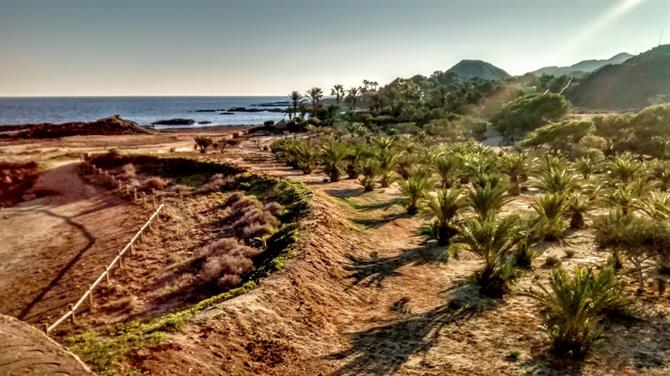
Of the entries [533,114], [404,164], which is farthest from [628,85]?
[404,164]

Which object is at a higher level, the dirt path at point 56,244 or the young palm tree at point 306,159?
the young palm tree at point 306,159

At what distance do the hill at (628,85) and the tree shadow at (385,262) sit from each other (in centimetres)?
9146

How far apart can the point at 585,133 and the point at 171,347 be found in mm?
34691

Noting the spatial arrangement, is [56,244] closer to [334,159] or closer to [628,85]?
[334,159]

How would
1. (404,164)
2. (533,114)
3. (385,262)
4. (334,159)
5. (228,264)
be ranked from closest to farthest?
(228,264) < (385,262) < (334,159) < (404,164) < (533,114)

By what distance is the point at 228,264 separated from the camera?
11812 millimetres

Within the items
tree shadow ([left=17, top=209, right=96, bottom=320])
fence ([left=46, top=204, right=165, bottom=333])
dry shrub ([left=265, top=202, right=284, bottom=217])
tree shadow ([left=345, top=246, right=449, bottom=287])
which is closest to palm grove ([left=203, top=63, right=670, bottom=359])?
tree shadow ([left=345, top=246, right=449, bottom=287])

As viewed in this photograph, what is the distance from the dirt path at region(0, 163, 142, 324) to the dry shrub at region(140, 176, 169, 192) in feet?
5.49

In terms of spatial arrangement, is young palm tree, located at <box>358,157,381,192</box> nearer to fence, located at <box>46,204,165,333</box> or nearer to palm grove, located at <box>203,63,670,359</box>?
palm grove, located at <box>203,63,670,359</box>

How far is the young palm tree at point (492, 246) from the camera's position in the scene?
9938 mm

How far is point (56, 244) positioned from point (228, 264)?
9.02 metres

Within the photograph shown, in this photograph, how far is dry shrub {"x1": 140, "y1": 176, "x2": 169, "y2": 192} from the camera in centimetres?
2459

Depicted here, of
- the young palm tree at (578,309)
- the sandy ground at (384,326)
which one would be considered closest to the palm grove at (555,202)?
the young palm tree at (578,309)

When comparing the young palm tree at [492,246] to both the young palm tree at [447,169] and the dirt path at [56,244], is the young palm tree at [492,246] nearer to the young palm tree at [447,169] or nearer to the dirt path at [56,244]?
the young palm tree at [447,169]
